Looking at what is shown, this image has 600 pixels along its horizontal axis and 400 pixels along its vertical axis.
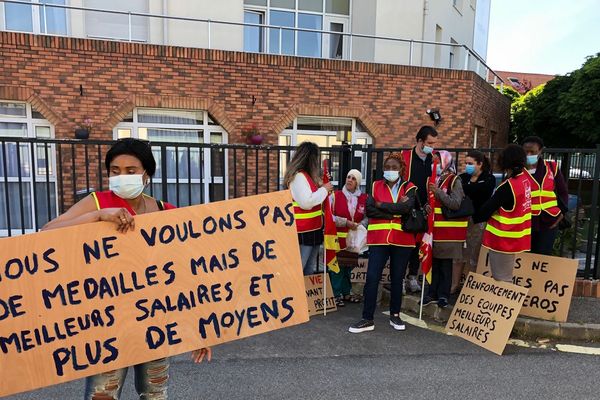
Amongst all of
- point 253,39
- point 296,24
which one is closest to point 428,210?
point 253,39

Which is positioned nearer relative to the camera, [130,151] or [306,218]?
[130,151]

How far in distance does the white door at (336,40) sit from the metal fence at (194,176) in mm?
4652

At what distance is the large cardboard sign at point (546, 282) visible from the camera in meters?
4.41

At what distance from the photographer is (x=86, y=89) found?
898 cm

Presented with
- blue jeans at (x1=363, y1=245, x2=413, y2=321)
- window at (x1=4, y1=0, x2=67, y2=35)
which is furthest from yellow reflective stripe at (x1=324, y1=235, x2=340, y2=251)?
window at (x1=4, y1=0, x2=67, y2=35)

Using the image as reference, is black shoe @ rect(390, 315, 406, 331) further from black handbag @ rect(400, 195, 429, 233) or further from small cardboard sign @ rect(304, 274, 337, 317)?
black handbag @ rect(400, 195, 429, 233)

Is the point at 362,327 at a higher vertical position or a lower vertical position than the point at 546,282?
lower

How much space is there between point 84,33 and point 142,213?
990 cm

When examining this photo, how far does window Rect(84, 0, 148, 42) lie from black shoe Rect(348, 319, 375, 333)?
29.9 ft

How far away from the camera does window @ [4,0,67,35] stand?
9.94 meters

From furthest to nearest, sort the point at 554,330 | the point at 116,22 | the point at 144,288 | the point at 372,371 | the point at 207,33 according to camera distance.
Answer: the point at 207,33 → the point at 116,22 → the point at 554,330 → the point at 372,371 → the point at 144,288

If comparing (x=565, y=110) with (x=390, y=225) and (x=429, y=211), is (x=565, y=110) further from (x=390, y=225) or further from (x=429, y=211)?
(x=390, y=225)

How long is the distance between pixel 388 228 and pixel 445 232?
863mm

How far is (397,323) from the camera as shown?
441 cm
